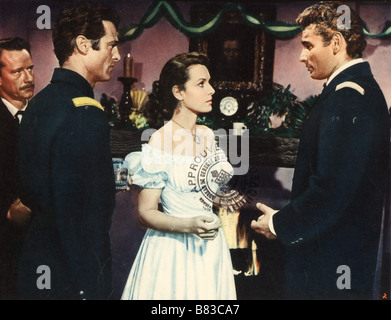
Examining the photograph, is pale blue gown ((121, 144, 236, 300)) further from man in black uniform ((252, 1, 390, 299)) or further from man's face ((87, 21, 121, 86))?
man's face ((87, 21, 121, 86))

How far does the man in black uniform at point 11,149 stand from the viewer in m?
2.08

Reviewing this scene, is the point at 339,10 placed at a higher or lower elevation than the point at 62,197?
higher

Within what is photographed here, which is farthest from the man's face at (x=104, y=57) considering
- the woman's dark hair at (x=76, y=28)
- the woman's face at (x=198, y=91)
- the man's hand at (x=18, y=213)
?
the man's hand at (x=18, y=213)

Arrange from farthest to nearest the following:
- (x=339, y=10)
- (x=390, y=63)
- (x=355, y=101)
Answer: (x=390, y=63), (x=339, y=10), (x=355, y=101)

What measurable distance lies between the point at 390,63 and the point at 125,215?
5.51ft

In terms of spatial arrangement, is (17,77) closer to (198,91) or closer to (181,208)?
(198,91)

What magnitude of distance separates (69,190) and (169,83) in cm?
77

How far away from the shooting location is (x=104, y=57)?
194 cm

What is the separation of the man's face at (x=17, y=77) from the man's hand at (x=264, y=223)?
1406mm

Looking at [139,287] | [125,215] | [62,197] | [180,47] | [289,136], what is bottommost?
[139,287]

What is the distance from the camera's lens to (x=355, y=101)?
1.83 meters

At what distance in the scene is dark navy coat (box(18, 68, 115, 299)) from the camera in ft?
5.44
